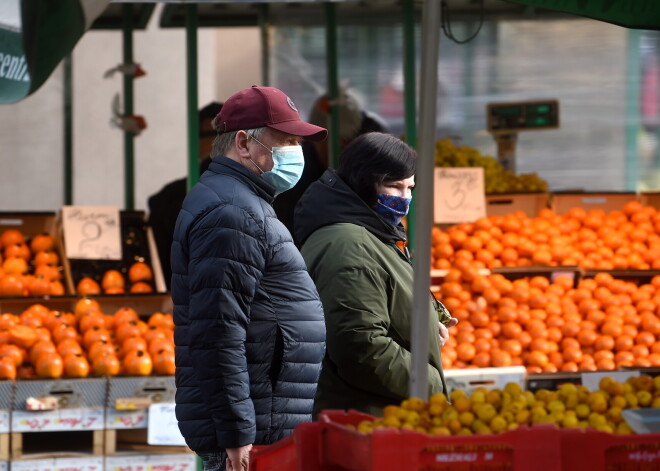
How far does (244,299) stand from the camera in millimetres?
2859

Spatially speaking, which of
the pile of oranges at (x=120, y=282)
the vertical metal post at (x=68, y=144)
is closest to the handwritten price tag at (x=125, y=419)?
the pile of oranges at (x=120, y=282)

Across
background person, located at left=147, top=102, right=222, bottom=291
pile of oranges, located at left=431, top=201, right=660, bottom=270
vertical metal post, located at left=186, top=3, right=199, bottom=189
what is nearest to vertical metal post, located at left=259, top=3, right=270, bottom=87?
background person, located at left=147, top=102, right=222, bottom=291

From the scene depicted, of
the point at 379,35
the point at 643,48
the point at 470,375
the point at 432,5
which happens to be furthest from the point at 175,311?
the point at 643,48

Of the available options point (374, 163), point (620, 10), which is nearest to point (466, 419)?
point (374, 163)

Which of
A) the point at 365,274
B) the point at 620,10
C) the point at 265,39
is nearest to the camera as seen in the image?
the point at 620,10

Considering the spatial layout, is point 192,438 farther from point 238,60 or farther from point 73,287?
point 238,60

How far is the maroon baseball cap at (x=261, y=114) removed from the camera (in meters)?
3.02

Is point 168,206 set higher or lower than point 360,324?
higher

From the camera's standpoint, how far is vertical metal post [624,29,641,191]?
29.3ft

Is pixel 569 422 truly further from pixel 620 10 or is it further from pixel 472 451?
pixel 620 10

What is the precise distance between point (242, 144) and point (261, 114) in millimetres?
103

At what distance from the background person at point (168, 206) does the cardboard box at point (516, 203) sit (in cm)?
174

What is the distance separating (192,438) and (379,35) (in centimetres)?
Answer: 633

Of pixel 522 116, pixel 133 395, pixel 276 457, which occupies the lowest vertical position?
pixel 133 395
